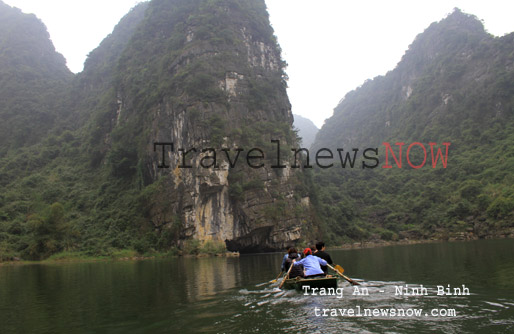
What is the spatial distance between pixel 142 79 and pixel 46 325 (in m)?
46.8

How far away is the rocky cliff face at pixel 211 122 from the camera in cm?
3603

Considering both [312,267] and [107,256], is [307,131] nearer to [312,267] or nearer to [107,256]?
[107,256]

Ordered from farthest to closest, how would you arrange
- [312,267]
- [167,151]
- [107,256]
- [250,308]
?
[167,151] < [107,256] < [312,267] < [250,308]

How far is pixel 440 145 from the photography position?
63.6m

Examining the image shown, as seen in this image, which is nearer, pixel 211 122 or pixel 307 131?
pixel 211 122

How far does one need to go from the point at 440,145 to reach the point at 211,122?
44133mm

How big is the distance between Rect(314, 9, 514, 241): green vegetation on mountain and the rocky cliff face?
13.6 metres

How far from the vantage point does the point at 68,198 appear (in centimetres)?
4397

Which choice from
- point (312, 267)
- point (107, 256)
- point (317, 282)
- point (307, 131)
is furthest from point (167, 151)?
point (307, 131)

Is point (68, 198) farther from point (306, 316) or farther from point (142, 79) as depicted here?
point (306, 316)

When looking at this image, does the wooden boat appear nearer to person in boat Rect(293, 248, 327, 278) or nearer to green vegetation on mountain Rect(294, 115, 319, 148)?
person in boat Rect(293, 248, 327, 278)

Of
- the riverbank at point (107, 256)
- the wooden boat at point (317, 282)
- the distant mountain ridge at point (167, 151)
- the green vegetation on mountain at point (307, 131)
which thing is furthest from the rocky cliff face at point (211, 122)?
the green vegetation on mountain at point (307, 131)

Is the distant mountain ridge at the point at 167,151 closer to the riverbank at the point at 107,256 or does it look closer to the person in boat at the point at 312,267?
the riverbank at the point at 107,256

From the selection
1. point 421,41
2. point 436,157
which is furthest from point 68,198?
point 421,41
